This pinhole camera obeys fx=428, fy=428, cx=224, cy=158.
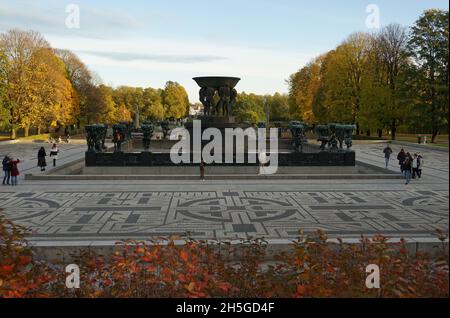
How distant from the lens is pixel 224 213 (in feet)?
45.6

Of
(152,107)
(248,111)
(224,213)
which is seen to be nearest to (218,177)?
(224,213)

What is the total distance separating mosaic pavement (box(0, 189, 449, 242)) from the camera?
1159cm

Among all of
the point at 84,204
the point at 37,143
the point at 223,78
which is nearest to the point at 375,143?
the point at 223,78

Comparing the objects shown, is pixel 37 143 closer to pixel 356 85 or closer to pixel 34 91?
pixel 34 91

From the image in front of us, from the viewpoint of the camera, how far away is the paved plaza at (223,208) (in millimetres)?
11609

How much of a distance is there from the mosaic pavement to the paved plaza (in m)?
0.03

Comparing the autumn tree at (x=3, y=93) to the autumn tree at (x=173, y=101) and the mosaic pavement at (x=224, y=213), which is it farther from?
the autumn tree at (x=173, y=101)

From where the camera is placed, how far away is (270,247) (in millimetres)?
9719

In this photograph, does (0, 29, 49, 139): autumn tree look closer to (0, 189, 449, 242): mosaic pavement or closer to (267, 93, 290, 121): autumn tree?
(0, 189, 449, 242): mosaic pavement

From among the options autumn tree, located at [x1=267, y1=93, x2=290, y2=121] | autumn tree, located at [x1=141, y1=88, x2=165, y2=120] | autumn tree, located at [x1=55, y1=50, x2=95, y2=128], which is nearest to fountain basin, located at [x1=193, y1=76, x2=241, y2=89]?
autumn tree, located at [x1=55, y1=50, x2=95, y2=128]

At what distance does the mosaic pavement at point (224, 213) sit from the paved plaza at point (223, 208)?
1.1 inches

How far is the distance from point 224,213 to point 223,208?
762 mm

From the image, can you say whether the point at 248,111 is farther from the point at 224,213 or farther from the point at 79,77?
the point at 224,213
